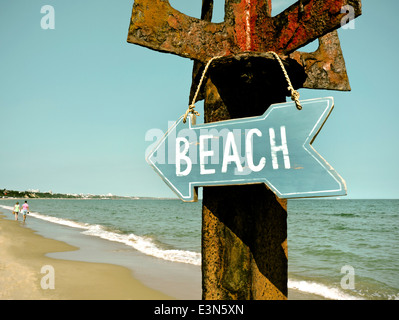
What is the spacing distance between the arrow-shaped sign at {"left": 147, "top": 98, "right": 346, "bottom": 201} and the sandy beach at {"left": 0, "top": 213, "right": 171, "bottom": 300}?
6314 millimetres

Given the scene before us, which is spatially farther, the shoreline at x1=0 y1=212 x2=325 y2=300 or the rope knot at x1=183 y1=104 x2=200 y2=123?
the shoreline at x1=0 y1=212 x2=325 y2=300

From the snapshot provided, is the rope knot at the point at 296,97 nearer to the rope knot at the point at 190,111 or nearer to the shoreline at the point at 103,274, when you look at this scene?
the rope knot at the point at 190,111

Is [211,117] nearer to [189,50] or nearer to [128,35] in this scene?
[189,50]

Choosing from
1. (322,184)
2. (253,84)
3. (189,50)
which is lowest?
(322,184)

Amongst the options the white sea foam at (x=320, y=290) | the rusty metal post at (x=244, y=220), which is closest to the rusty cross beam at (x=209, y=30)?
the rusty metal post at (x=244, y=220)

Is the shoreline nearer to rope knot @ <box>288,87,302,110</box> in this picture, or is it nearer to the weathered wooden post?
the weathered wooden post

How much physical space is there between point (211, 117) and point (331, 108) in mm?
567

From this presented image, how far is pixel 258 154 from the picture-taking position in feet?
4.27

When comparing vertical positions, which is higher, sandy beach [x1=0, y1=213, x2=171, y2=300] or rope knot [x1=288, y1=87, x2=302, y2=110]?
rope knot [x1=288, y1=87, x2=302, y2=110]

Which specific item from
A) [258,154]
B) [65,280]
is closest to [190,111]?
[258,154]

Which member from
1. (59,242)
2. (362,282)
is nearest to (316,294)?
(362,282)

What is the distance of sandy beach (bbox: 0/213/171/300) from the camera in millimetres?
6736

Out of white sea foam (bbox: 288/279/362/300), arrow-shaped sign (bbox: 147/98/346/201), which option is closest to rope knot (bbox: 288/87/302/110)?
arrow-shaped sign (bbox: 147/98/346/201)

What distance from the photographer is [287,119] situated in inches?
49.8
